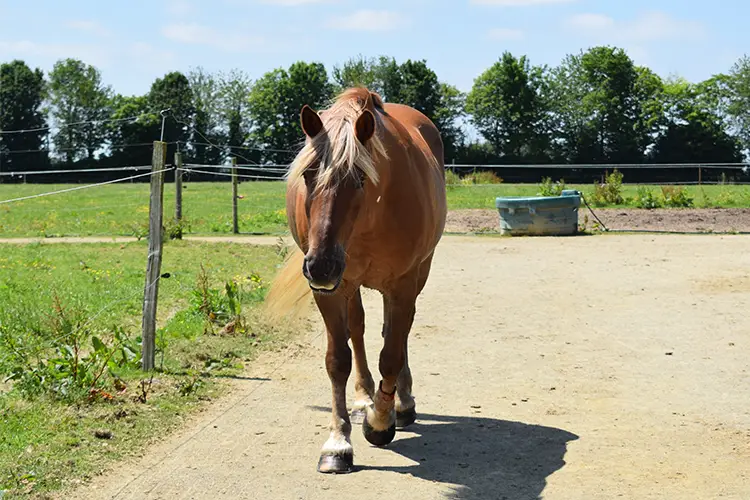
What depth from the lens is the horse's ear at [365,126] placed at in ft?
14.5

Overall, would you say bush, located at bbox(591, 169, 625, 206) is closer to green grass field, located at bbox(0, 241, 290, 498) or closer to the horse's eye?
green grass field, located at bbox(0, 241, 290, 498)

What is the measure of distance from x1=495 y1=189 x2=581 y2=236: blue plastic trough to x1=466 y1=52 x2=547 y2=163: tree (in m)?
50.5

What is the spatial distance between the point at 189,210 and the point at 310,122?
22.6 m

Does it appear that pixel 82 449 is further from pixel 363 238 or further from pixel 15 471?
pixel 363 238

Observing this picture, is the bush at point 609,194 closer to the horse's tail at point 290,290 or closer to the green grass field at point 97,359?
the green grass field at point 97,359

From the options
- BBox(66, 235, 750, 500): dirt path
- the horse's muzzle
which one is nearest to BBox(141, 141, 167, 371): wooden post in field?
BBox(66, 235, 750, 500): dirt path

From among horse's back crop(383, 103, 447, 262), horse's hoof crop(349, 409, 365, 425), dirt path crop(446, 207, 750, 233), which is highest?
horse's back crop(383, 103, 447, 262)

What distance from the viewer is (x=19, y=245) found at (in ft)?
55.2

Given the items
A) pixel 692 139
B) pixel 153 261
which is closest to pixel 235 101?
pixel 692 139

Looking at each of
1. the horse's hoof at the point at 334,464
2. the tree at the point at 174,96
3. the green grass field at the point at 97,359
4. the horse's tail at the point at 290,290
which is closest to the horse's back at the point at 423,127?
the horse's tail at the point at 290,290

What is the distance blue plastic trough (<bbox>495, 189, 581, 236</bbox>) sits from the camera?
17781mm

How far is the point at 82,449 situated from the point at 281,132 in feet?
176

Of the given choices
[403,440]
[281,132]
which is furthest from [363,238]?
[281,132]

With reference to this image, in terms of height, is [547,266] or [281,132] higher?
[281,132]
